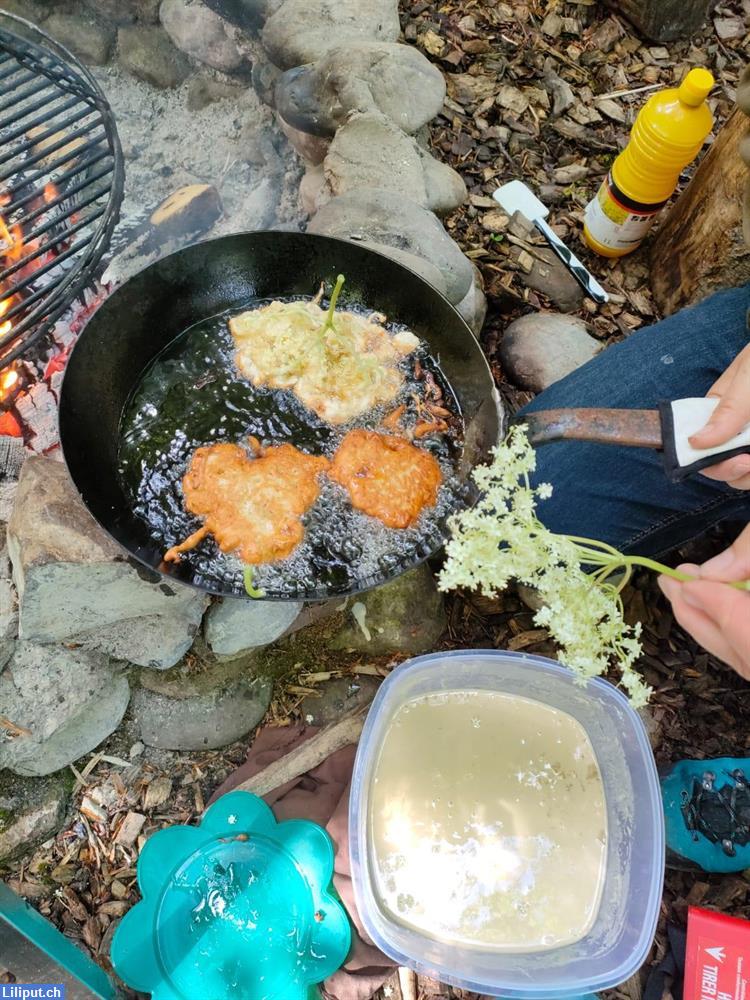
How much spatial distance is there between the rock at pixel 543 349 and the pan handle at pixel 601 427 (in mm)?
1474

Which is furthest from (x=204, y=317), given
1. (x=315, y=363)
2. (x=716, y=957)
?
(x=716, y=957)

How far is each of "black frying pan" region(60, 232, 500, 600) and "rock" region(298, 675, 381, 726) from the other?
0.91m

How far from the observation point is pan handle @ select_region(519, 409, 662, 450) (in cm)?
172

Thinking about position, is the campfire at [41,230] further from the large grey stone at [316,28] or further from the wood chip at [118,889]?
the wood chip at [118,889]

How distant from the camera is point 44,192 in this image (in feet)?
9.39

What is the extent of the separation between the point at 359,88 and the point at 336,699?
2.66 m

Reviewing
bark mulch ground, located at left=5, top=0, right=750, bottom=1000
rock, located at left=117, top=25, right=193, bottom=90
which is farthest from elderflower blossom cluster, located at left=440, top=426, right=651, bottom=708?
rock, located at left=117, top=25, right=193, bottom=90

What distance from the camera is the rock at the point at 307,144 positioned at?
11.2 feet

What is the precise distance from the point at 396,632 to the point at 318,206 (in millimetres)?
1976

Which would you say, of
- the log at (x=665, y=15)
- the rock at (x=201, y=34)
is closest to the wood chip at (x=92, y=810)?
the rock at (x=201, y=34)

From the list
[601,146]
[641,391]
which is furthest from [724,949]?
[601,146]

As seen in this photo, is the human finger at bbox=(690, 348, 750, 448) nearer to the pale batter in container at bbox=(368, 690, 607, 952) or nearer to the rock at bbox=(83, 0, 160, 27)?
the pale batter in container at bbox=(368, 690, 607, 952)

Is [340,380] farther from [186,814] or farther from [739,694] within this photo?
[739,694]

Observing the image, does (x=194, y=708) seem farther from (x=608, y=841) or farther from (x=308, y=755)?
(x=608, y=841)
